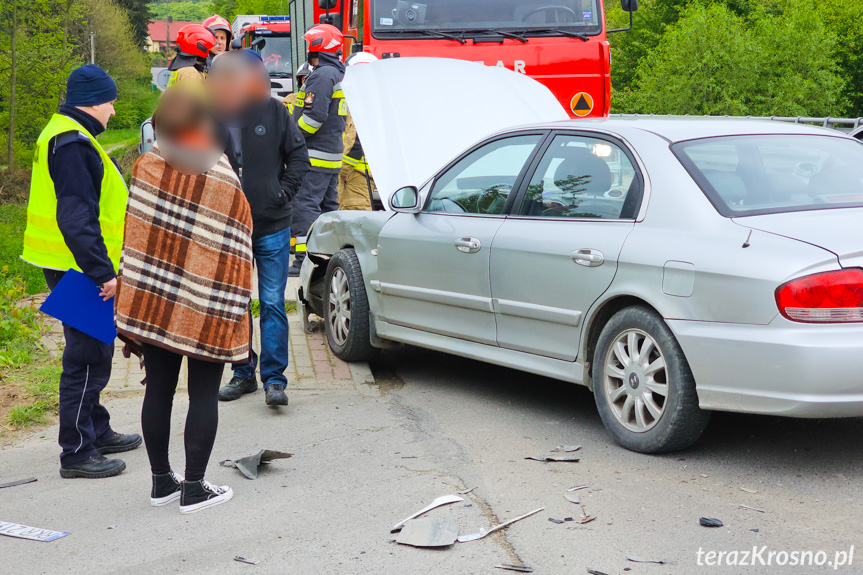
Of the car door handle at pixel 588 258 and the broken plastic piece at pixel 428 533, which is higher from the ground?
the car door handle at pixel 588 258

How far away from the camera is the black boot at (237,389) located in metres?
5.93

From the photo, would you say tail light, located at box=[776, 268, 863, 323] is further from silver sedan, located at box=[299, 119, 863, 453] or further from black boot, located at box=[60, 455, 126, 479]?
black boot, located at box=[60, 455, 126, 479]

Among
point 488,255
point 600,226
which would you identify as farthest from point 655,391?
point 488,255

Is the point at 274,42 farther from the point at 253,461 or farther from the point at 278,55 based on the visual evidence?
the point at 253,461

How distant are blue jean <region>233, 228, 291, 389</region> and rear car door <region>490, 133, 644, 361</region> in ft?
3.92

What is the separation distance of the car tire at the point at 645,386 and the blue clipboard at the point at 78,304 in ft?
7.49

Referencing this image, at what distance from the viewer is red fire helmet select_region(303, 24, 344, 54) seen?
30.3 feet

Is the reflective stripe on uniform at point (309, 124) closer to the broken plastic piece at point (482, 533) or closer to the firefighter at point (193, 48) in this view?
the firefighter at point (193, 48)

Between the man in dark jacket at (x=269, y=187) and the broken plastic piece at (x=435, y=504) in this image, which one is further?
the man in dark jacket at (x=269, y=187)

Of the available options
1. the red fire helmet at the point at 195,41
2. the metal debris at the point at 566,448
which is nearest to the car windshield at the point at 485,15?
the red fire helmet at the point at 195,41

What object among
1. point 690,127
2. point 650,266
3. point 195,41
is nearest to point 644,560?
point 650,266

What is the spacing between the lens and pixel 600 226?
4.93 meters

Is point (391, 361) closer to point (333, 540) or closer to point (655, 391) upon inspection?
point (655, 391)

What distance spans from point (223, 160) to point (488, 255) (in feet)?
6.18
